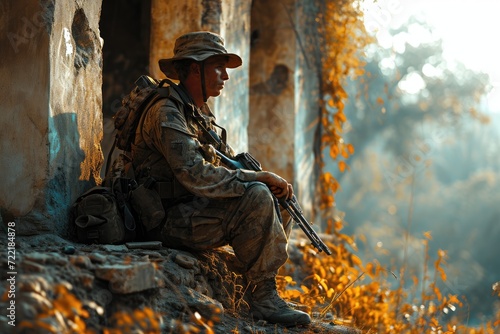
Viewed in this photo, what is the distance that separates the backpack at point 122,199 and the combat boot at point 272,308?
0.72m

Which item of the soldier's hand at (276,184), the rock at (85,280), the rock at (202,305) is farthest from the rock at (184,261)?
the rock at (85,280)

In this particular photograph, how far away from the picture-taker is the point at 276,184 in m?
4.96

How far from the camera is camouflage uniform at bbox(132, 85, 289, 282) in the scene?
4777 mm

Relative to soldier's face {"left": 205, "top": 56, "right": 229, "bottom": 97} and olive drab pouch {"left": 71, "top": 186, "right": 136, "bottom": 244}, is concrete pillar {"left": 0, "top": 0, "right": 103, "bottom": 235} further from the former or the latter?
soldier's face {"left": 205, "top": 56, "right": 229, "bottom": 97}

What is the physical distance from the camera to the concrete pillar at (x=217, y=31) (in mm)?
6645

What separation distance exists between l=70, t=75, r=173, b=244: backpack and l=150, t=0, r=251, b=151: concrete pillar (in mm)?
1437

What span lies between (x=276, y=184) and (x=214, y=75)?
81 centimetres

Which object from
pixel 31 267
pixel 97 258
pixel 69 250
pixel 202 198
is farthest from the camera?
pixel 202 198

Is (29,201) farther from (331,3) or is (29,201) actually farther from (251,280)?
(331,3)

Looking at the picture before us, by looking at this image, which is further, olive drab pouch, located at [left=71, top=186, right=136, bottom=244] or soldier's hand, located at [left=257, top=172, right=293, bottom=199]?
soldier's hand, located at [left=257, top=172, right=293, bottom=199]

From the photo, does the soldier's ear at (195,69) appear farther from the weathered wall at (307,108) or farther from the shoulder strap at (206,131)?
the weathered wall at (307,108)

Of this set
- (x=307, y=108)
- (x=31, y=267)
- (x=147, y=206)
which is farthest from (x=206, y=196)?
(x=307, y=108)

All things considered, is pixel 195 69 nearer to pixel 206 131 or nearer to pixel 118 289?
pixel 206 131

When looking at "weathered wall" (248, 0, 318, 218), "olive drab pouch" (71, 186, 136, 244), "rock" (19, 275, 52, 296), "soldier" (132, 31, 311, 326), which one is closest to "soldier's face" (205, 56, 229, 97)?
"soldier" (132, 31, 311, 326)
